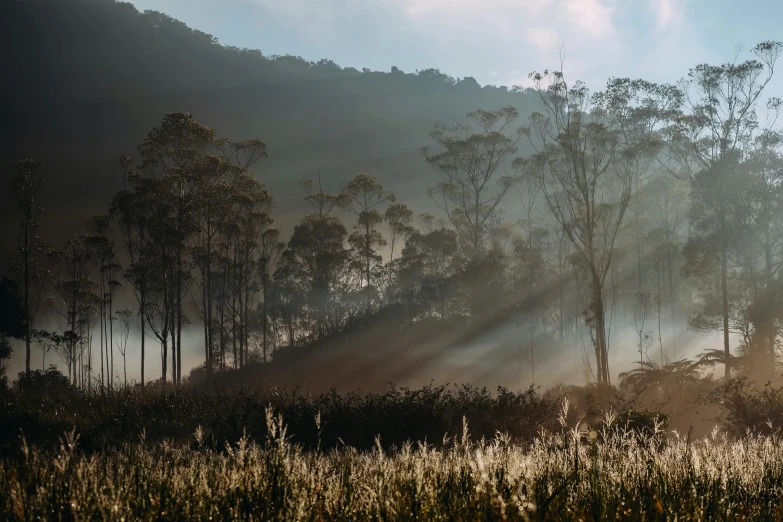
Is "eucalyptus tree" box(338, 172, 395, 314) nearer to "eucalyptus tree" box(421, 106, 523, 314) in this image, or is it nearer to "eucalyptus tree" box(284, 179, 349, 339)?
"eucalyptus tree" box(284, 179, 349, 339)

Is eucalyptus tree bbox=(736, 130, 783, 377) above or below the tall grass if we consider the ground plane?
above

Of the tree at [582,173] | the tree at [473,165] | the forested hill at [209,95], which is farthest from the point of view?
the forested hill at [209,95]

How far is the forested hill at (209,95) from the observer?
305 feet

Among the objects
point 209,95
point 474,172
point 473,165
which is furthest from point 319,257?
point 209,95

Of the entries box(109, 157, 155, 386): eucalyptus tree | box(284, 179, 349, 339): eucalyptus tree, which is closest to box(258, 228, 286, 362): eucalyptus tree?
box(284, 179, 349, 339): eucalyptus tree

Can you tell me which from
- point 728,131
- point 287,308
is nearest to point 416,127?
point 287,308

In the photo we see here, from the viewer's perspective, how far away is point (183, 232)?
3469cm

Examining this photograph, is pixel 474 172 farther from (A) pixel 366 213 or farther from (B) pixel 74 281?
(B) pixel 74 281

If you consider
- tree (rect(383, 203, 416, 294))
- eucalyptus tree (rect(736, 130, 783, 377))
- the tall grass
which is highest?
tree (rect(383, 203, 416, 294))

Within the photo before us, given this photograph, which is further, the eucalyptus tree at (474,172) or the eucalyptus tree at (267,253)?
the eucalyptus tree at (267,253)

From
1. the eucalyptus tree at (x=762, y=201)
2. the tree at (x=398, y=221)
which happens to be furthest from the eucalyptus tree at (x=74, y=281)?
the eucalyptus tree at (x=762, y=201)

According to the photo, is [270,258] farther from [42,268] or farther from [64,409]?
[64,409]

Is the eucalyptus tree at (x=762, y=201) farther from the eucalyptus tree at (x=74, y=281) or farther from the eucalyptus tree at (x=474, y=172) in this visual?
the eucalyptus tree at (x=74, y=281)

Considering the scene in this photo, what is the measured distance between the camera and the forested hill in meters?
92.8
